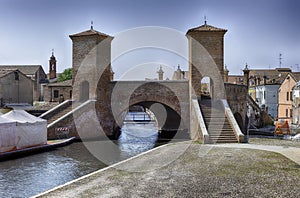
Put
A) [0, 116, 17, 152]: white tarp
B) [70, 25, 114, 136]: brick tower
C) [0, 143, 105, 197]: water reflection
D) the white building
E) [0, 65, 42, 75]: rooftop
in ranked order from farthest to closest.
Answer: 1. [0, 65, 42, 75]: rooftop
2. the white building
3. [70, 25, 114, 136]: brick tower
4. [0, 116, 17, 152]: white tarp
5. [0, 143, 105, 197]: water reflection

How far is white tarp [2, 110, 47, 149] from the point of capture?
15.6 meters

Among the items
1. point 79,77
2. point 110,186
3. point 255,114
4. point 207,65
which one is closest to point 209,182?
point 110,186

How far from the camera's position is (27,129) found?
16.0m

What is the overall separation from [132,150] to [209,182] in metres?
9.51

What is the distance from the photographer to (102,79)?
76.3 ft

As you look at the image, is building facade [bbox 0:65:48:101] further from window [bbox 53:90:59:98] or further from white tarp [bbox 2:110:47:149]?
white tarp [bbox 2:110:47:149]

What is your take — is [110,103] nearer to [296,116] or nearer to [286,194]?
[286,194]

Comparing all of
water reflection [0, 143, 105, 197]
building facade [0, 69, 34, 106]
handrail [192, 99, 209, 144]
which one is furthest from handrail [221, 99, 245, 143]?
building facade [0, 69, 34, 106]

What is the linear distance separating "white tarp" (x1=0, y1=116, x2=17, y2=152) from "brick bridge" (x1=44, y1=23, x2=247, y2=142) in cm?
416

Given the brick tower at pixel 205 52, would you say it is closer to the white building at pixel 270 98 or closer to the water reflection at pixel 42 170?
the water reflection at pixel 42 170

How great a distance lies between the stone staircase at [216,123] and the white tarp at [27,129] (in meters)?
9.04

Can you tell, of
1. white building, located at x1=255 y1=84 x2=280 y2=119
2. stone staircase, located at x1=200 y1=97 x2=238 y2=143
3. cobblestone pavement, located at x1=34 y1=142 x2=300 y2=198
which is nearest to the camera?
cobblestone pavement, located at x1=34 y1=142 x2=300 y2=198

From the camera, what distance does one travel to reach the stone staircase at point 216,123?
1651 centimetres

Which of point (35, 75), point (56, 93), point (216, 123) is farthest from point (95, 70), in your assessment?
point (35, 75)
